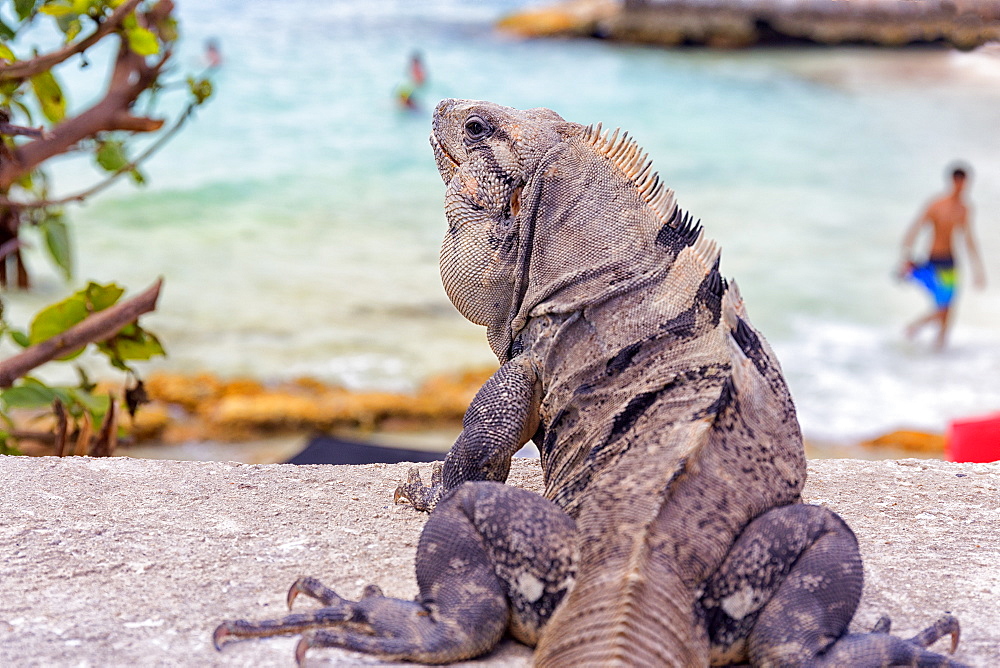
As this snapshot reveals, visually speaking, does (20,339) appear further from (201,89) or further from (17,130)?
(201,89)

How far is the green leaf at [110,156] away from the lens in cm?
398

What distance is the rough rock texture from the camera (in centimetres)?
211

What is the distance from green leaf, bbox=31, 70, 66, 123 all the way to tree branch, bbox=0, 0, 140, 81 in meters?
0.39

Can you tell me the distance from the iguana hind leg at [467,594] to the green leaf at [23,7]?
2.33 meters

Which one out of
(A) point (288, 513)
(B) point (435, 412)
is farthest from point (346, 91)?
(A) point (288, 513)

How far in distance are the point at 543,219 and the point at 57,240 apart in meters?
2.77

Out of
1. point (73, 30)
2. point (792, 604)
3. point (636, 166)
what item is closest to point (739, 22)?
point (73, 30)

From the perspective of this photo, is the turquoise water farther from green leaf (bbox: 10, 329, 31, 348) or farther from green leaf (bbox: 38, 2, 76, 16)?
green leaf (bbox: 38, 2, 76, 16)

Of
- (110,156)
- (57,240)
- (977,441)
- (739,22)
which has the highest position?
(110,156)

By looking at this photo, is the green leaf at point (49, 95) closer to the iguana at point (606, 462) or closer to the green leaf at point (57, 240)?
the green leaf at point (57, 240)

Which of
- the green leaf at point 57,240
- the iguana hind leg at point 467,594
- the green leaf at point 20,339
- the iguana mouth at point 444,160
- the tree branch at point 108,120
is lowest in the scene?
the green leaf at point 20,339

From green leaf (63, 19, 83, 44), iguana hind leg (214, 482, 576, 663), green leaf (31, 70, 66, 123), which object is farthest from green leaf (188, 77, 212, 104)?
iguana hind leg (214, 482, 576, 663)

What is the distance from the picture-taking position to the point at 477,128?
2.58m

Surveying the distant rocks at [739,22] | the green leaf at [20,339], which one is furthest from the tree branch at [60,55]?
the distant rocks at [739,22]
